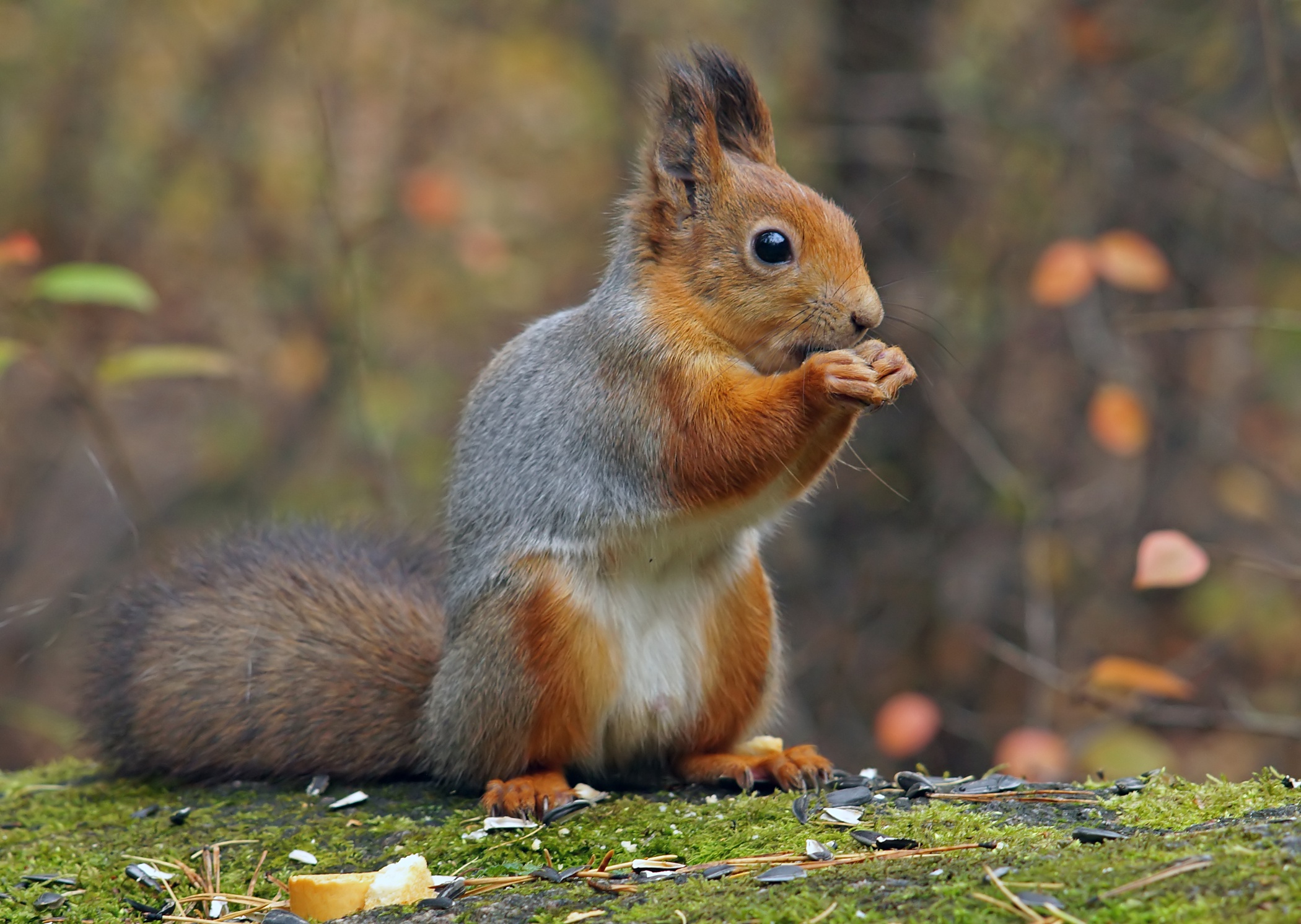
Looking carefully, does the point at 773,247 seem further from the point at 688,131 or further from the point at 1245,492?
the point at 1245,492

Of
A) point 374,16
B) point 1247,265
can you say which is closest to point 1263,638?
point 1247,265

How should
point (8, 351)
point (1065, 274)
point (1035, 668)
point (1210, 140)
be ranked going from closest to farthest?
1. point (8, 351)
2. point (1210, 140)
3. point (1035, 668)
4. point (1065, 274)

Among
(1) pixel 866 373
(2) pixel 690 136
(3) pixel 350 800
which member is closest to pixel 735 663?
(1) pixel 866 373

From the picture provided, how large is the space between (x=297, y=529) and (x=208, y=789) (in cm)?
72

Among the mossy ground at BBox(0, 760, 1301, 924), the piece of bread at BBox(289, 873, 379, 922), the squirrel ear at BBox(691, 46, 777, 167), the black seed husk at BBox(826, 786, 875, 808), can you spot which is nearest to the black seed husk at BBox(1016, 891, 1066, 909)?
the mossy ground at BBox(0, 760, 1301, 924)

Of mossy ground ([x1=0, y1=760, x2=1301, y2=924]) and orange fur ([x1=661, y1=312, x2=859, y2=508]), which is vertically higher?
orange fur ([x1=661, y1=312, x2=859, y2=508])

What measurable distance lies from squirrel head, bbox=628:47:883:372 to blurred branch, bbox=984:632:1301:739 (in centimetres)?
166

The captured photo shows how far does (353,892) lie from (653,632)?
0.84 metres

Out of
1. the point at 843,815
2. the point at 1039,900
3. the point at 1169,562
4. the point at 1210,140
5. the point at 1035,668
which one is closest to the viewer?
the point at 1039,900

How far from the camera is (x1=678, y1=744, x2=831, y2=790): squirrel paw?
281 cm

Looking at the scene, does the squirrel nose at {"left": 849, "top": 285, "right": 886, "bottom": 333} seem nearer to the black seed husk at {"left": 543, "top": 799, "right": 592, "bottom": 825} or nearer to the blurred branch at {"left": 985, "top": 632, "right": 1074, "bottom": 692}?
the black seed husk at {"left": 543, "top": 799, "right": 592, "bottom": 825}

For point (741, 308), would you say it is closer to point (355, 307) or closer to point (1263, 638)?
point (355, 307)

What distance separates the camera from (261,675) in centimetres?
304

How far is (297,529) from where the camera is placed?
3.52m
